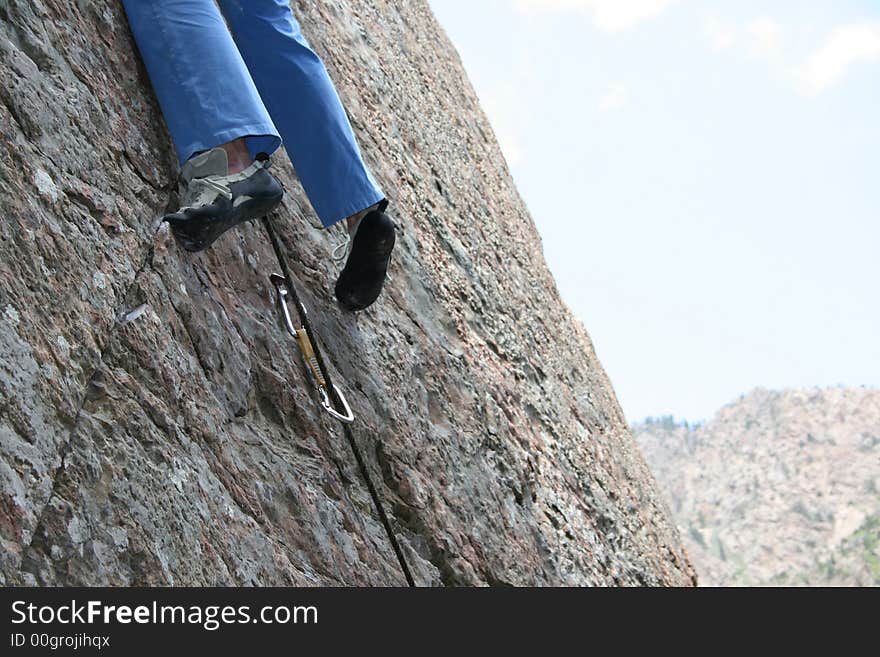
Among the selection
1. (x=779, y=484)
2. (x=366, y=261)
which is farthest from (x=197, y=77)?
(x=779, y=484)

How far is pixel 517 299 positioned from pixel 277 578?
4.30 metres

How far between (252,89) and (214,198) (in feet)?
1.30

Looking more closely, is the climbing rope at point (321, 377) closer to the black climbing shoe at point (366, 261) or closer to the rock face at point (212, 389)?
the rock face at point (212, 389)

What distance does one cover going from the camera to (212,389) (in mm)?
3516

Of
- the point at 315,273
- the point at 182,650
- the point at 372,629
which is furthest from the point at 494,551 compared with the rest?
the point at 182,650

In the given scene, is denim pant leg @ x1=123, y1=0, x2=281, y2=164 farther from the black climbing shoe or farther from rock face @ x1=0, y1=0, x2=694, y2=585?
the black climbing shoe

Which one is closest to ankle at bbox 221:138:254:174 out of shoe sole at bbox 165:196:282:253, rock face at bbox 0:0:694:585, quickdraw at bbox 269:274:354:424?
shoe sole at bbox 165:196:282:253

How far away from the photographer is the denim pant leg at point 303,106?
4.07 m

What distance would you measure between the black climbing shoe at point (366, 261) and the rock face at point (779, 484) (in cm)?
10233

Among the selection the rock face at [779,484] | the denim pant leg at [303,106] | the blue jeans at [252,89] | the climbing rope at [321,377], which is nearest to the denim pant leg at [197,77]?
the blue jeans at [252,89]

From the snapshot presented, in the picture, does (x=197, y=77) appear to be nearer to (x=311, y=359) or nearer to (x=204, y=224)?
(x=204, y=224)

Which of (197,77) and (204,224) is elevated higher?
(197,77)

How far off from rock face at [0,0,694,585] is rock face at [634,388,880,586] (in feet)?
332

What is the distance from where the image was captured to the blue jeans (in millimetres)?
3520
